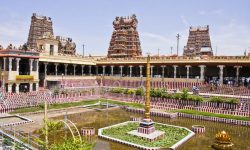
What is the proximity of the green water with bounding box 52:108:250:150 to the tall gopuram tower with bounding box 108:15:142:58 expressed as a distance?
119 ft

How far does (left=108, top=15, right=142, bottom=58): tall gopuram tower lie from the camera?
68125 millimetres

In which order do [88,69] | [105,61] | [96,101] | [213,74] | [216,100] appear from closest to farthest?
[216,100]
[96,101]
[213,74]
[105,61]
[88,69]

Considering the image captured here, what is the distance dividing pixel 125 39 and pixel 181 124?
45.2m

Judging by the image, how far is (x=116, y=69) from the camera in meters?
65.9

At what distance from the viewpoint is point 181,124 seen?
25688 mm

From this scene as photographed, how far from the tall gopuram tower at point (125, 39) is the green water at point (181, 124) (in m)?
36.1

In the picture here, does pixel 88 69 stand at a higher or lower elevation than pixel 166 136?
higher

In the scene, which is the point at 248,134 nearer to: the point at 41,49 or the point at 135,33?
the point at 41,49

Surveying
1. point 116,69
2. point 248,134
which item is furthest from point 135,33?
point 248,134

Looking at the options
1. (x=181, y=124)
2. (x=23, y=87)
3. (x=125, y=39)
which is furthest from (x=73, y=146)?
(x=125, y=39)

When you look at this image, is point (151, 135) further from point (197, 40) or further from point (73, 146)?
point (197, 40)

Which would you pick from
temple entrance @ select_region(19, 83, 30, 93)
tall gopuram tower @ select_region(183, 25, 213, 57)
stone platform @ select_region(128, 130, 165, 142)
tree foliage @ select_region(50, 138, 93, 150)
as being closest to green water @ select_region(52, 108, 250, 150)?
stone platform @ select_region(128, 130, 165, 142)

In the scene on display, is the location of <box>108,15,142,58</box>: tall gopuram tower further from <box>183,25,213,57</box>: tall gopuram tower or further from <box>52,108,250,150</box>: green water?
<box>52,108,250,150</box>: green water

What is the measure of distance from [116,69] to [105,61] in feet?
27.3
